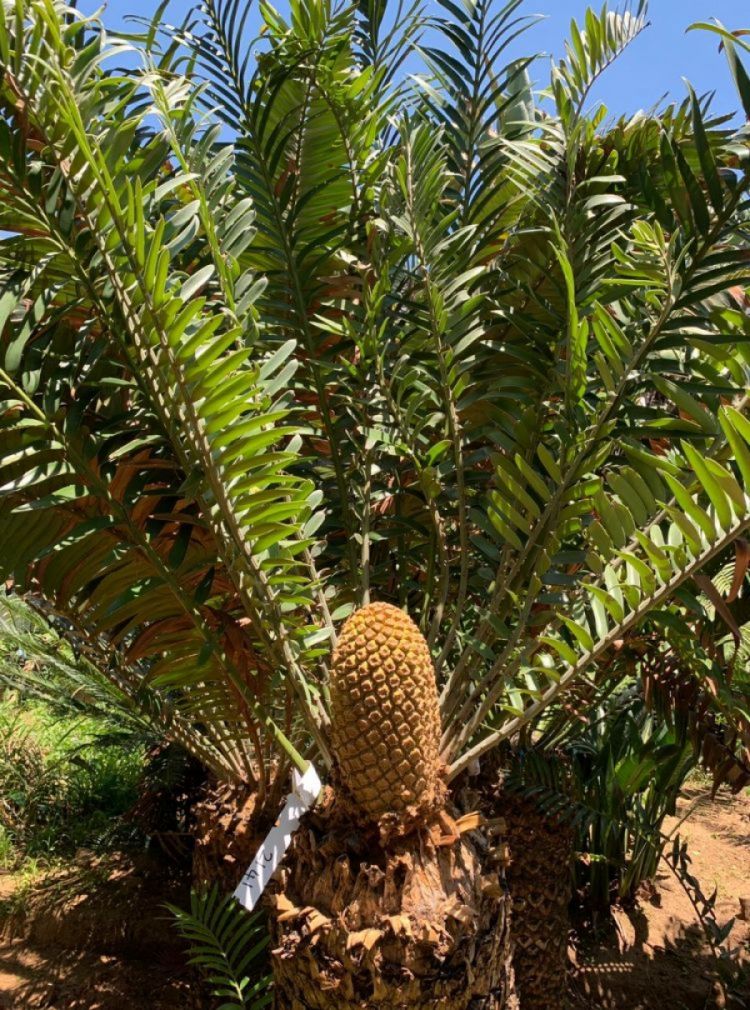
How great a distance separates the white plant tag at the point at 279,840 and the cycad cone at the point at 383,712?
140mm

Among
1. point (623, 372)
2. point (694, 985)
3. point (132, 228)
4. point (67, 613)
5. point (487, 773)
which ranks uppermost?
point (132, 228)

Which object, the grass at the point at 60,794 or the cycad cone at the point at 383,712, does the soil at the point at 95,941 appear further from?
the cycad cone at the point at 383,712

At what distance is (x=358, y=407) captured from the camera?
261 cm

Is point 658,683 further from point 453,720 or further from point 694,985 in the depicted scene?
point 694,985

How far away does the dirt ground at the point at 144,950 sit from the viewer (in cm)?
329

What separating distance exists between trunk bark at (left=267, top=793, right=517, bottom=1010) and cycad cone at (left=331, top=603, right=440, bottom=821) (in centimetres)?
11

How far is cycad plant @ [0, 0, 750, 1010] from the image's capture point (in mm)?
1882

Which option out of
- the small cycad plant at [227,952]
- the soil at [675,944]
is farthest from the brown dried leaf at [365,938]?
the soil at [675,944]

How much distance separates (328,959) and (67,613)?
43.2 inches

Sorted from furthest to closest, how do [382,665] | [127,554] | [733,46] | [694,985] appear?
[694,985] → [127,554] → [382,665] → [733,46]

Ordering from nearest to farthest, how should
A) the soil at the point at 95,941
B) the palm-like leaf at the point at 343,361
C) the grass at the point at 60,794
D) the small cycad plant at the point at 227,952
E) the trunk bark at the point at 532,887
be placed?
the palm-like leaf at the point at 343,361, the small cycad plant at the point at 227,952, the trunk bark at the point at 532,887, the soil at the point at 95,941, the grass at the point at 60,794

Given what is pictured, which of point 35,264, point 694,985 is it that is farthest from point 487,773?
point 35,264

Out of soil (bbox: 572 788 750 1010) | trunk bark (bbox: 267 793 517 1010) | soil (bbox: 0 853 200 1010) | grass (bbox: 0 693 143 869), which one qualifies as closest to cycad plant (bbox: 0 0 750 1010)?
trunk bark (bbox: 267 793 517 1010)

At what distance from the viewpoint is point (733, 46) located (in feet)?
5.56
